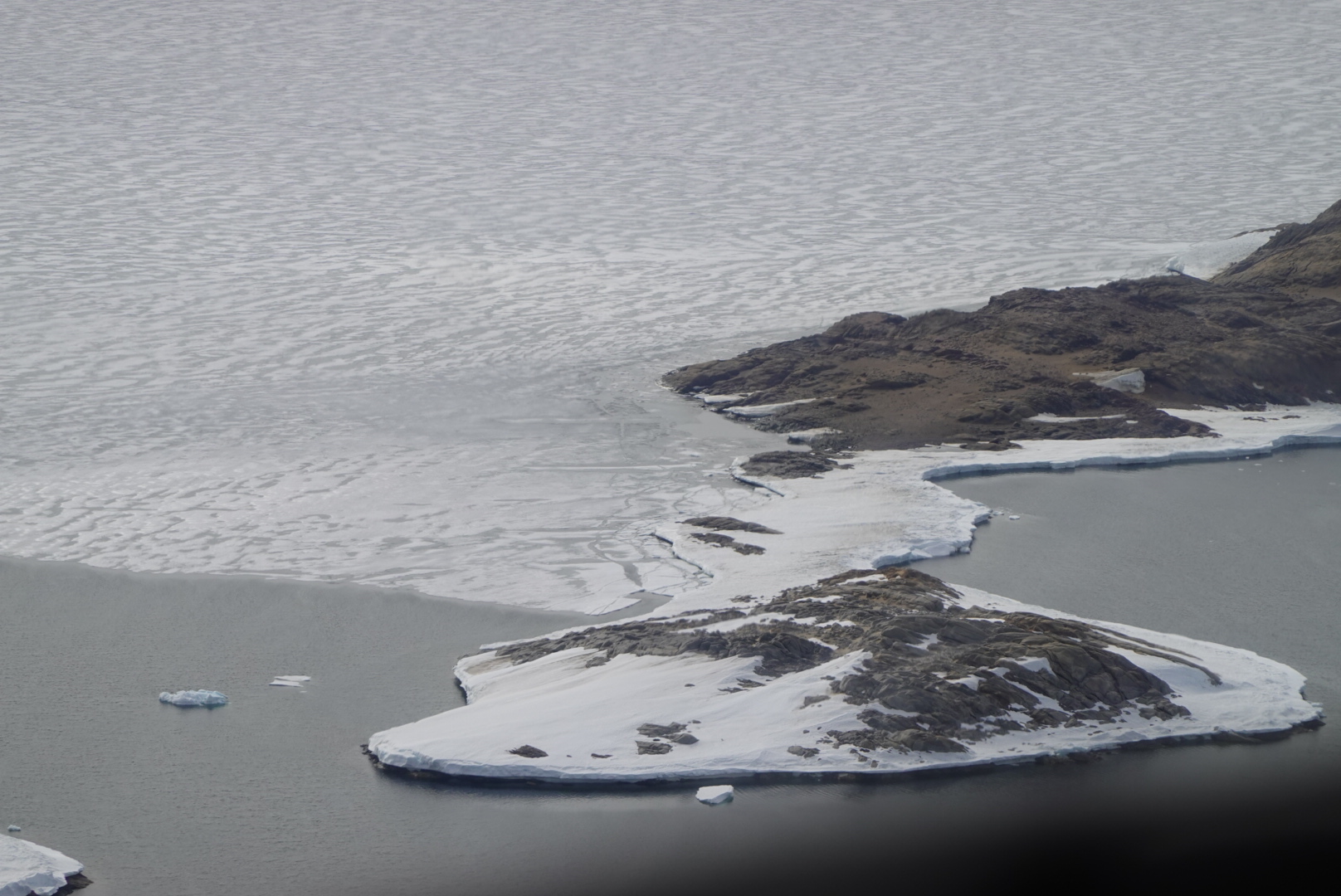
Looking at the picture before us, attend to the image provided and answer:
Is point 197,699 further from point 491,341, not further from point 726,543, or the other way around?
point 491,341

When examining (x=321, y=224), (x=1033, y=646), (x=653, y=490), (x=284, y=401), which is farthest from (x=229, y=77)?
(x=1033, y=646)

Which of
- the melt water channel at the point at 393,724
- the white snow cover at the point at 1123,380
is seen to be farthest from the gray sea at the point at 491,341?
the white snow cover at the point at 1123,380

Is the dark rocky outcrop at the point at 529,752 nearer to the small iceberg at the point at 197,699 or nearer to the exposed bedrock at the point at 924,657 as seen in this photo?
→ the exposed bedrock at the point at 924,657

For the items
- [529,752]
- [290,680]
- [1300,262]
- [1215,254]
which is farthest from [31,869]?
[1215,254]

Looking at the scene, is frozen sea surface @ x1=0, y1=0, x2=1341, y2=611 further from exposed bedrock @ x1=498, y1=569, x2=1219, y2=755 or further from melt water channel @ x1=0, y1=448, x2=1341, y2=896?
exposed bedrock @ x1=498, y1=569, x2=1219, y2=755

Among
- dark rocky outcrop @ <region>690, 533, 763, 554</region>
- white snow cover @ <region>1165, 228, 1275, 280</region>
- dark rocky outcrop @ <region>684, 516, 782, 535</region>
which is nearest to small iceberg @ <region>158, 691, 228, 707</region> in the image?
dark rocky outcrop @ <region>690, 533, 763, 554</region>
